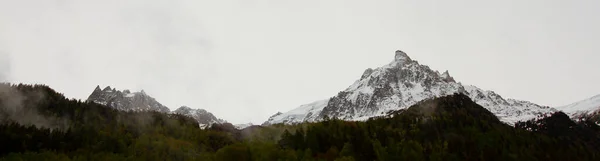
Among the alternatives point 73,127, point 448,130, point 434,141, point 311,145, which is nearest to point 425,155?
point 434,141

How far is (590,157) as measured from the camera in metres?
154

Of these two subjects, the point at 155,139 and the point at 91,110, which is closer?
the point at 155,139

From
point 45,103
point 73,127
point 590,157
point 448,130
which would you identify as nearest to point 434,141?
point 448,130

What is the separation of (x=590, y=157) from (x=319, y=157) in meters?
84.3

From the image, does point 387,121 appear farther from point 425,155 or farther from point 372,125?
point 425,155

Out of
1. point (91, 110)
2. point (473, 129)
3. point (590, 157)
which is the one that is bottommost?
point (590, 157)

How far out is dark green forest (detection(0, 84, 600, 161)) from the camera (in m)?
139

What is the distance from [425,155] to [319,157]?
31.6 m

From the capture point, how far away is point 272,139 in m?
190

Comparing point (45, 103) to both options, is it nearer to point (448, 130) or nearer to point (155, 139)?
point (155, 139)

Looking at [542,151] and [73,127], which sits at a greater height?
[73,127]

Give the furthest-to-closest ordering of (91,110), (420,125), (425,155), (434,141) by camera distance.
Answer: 1. (91,110)
2. (420,125)
3. (434,141)
4. (425,155)

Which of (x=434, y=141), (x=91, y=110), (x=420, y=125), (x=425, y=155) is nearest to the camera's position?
(x=425, y=155)

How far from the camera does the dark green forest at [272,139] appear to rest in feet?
456
